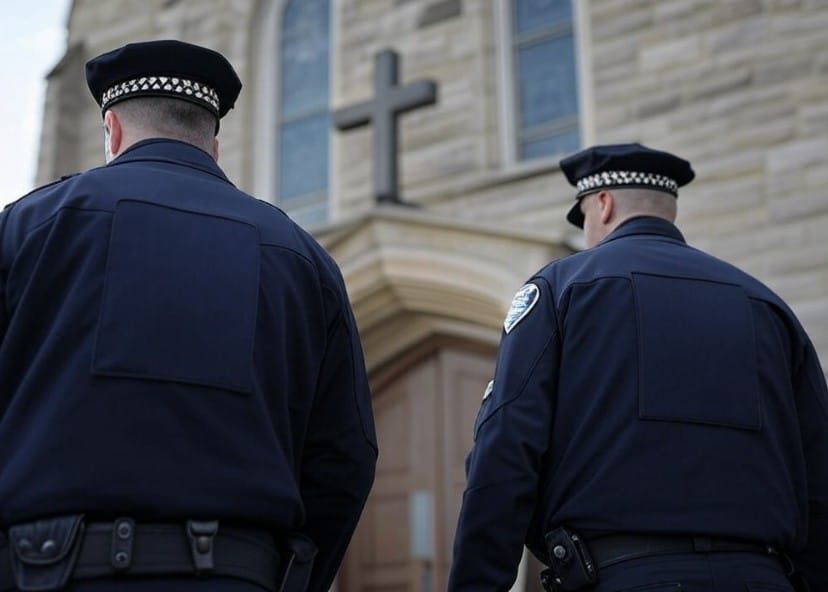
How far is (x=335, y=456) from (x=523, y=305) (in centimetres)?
75

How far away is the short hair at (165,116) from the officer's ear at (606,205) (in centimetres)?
122

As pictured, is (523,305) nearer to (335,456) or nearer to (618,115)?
(335,456)

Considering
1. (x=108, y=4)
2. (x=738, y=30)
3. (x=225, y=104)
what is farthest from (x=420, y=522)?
(x=225, y=104)

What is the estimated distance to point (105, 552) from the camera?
85.0 inches

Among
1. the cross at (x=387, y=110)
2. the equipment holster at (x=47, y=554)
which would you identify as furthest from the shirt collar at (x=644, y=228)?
the cross at (x=387, y=110)

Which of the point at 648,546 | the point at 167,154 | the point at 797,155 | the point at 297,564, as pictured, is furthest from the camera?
the point at 797,155

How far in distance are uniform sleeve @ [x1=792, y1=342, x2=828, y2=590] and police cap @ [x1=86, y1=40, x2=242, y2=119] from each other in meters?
1.65

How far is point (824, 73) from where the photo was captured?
677 centimetres

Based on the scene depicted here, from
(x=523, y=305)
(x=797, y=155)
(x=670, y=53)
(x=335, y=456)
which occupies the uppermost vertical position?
(x=670, y=53)

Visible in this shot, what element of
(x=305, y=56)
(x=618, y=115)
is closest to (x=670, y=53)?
(x=618, y=115)

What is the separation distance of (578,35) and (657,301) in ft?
16.7

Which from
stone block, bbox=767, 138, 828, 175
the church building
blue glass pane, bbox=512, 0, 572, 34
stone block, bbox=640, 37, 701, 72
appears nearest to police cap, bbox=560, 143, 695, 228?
the church building

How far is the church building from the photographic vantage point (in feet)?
22.4

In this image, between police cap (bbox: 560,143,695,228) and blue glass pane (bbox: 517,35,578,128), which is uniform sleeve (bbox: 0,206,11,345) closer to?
police cap (bbox: 560,143,695,228)
